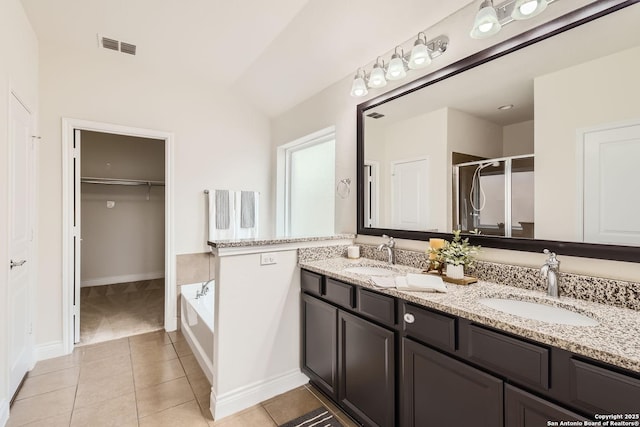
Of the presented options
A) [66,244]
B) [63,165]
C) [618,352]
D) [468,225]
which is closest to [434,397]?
[618,352]

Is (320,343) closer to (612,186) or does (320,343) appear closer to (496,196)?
(496,196)

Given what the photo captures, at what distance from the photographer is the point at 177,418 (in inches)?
71.2

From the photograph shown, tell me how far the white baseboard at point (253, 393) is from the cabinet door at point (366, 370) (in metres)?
0.45

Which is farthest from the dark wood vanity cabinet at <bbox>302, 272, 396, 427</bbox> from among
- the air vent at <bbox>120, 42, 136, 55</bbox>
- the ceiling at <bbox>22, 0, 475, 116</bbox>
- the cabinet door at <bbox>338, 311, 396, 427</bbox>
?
the air vent at <bbox>120, 42, 136, 55</bbox>

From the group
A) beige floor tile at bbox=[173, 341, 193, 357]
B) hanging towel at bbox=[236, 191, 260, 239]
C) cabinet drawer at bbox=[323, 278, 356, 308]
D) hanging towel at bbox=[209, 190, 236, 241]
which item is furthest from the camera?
hanging towel at bbox=[236, 191, 260, 239]

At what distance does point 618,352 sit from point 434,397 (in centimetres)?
72

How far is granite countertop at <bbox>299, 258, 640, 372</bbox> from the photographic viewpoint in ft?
2.76

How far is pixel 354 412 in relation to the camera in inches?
67.0

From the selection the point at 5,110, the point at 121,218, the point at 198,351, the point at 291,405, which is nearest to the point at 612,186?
the point at 291,405

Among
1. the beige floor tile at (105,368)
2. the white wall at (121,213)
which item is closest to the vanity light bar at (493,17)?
the beige floor tile at (105,368)

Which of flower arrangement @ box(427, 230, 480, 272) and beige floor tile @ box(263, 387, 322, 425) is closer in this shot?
flower arrangement @ box(427, 230, 480, 272)

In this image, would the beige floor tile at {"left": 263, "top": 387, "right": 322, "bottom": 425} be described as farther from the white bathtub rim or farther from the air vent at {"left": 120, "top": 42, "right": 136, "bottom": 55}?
the air vent at {"left": 120, "top": 42, "right": 136, "bottom": 55}

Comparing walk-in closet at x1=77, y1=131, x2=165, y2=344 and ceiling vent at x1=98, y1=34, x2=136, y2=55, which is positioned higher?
ceiling vent at x1=98, y1=34, x2=136, y2=55

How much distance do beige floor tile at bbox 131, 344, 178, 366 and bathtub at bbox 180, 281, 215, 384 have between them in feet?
0.58
